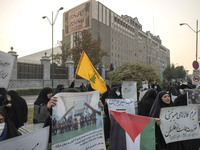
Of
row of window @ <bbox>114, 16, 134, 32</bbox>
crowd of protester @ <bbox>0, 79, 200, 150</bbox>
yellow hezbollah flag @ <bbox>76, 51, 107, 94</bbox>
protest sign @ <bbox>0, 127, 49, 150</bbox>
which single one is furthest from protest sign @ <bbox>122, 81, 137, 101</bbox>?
row of window @ <bbox>114, 16, 134, 32</bbox>

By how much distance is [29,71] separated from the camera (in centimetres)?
2083

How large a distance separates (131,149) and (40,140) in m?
1.50

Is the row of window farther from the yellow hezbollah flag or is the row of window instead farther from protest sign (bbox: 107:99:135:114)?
the yellow hezbollah flag

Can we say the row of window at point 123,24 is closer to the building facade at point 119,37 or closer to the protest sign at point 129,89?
the building facade at point 119,37

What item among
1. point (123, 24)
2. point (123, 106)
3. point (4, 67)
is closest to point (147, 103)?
point (123, 106)

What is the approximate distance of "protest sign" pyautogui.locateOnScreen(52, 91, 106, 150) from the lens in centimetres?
216

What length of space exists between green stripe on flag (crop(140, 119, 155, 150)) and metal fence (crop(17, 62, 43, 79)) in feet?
63.9

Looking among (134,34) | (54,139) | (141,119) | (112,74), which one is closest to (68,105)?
(54,139)

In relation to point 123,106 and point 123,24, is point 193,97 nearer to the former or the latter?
point 123,106

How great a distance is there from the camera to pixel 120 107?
14.8 ft

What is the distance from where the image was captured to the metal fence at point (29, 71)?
19.8m

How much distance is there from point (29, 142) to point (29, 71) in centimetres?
2047

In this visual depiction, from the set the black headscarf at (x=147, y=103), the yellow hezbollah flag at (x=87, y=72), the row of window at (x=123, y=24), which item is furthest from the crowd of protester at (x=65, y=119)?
the row of window at (x=123, y=24)

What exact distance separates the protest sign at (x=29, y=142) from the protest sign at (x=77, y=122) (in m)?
0.13
